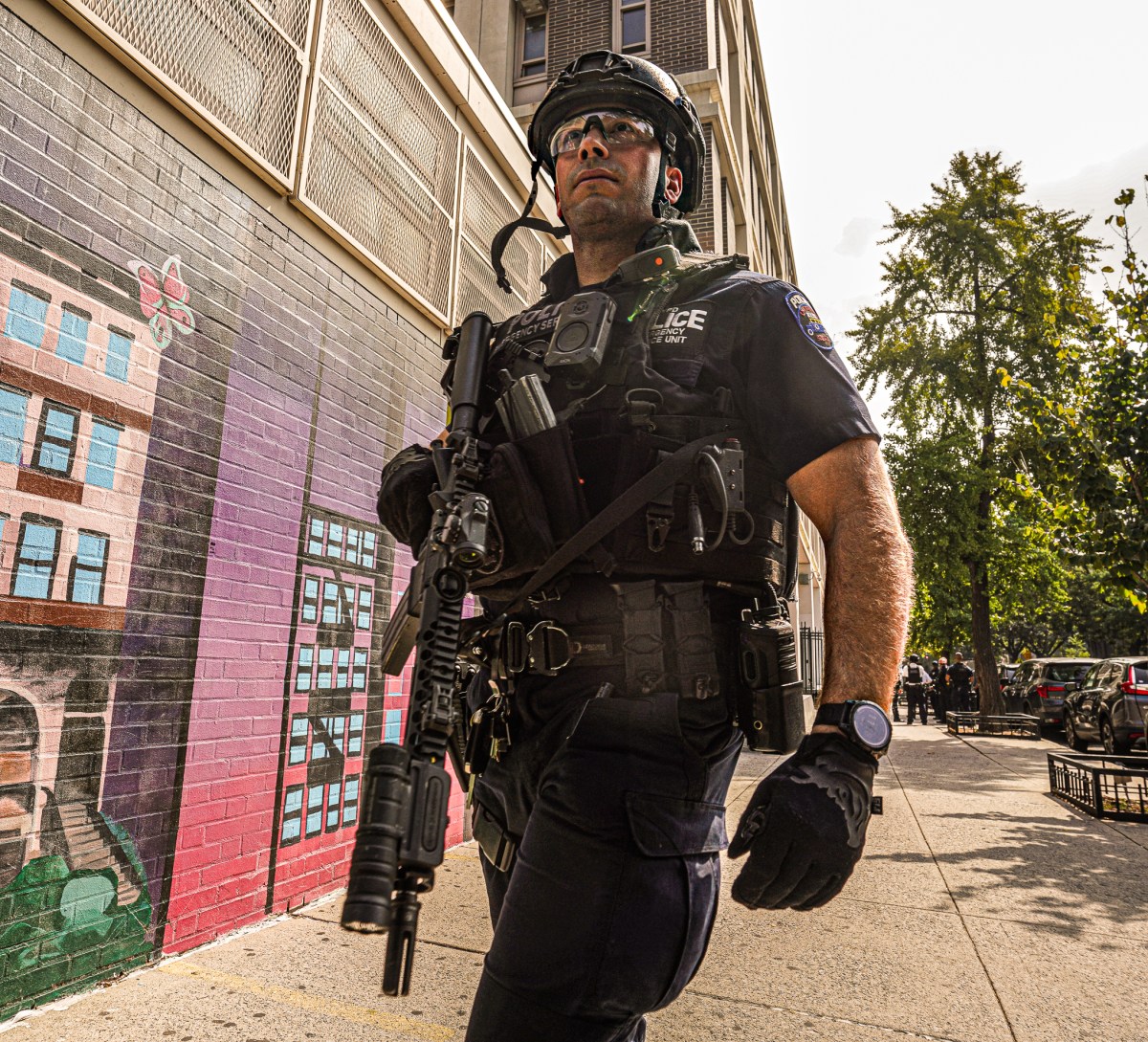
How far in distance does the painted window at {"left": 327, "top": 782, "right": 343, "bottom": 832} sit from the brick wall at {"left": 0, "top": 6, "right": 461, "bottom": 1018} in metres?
0.02

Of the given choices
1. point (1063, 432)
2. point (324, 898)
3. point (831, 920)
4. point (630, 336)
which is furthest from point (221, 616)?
point (1063, 432)

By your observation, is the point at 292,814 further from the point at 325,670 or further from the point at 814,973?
the point at 814,973

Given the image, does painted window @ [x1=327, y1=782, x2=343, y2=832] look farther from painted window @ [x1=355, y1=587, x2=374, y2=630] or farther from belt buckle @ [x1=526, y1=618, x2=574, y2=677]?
belt buckle @ [x1=526, y1=618, x2=574, y2=677]

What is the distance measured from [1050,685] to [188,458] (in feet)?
63.4

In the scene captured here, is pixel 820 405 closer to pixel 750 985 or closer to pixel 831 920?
pixel 750 985

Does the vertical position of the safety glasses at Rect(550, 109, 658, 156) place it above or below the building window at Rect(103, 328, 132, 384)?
above

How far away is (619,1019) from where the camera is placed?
1.22 meters

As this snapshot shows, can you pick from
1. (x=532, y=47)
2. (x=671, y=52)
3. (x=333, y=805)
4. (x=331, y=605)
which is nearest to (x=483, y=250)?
(x=331, y=605)

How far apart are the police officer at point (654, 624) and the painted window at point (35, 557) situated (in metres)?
1.77

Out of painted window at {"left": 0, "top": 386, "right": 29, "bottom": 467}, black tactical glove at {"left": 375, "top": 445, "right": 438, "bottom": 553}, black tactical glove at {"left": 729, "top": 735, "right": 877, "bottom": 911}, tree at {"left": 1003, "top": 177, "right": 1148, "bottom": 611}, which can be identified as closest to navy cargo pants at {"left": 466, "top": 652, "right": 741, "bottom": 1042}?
black tactical glove at {"left": 729, "top": 735, "right": 877, "bottom": 911}

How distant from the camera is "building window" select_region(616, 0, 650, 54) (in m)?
12.6

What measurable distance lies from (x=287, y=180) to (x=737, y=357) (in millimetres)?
3357

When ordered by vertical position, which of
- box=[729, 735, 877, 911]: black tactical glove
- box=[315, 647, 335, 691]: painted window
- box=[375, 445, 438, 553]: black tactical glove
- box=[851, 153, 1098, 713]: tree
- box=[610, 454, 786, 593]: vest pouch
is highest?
box=[851, 153, 1098, 713]: tree

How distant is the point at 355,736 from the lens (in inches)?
172
